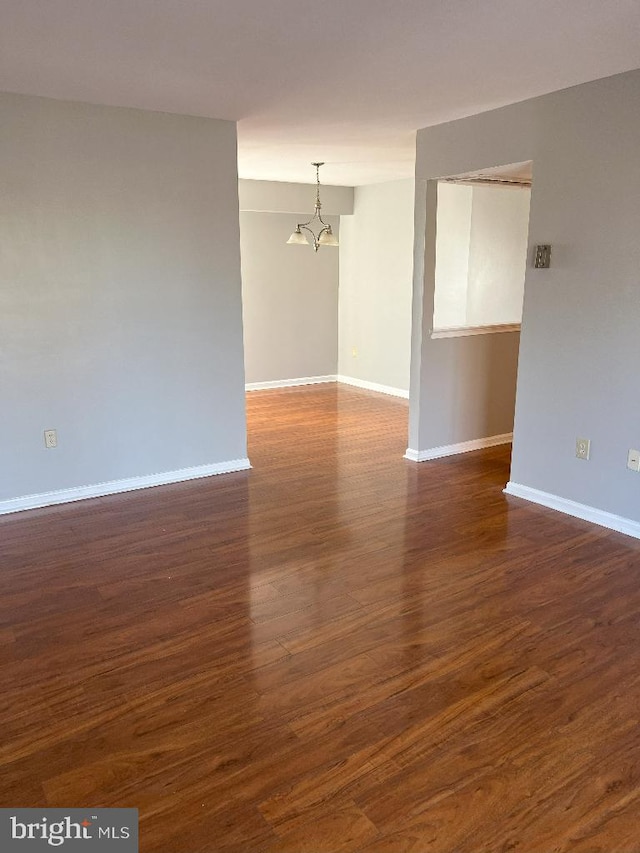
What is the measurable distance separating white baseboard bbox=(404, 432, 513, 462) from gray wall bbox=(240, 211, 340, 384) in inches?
128

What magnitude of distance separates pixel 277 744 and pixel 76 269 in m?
2.95

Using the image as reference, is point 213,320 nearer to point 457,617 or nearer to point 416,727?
point 457,617

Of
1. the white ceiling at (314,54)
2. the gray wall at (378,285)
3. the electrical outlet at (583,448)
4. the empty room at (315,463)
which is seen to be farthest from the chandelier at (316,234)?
the electrical outlet at (583,448)

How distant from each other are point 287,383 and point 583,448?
472 centimetres

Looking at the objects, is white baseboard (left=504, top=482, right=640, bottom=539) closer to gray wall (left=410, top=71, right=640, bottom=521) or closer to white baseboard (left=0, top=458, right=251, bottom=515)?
gray wall (left=410, top=71, right=640, bottom=521)

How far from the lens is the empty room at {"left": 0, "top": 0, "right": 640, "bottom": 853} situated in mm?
1818

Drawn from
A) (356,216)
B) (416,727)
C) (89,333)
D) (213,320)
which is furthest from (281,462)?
(356,216)

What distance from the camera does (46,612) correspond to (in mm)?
2693

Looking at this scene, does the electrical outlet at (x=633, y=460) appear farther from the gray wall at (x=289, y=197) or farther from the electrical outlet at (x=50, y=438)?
the gray wall at (x=289, y=197)

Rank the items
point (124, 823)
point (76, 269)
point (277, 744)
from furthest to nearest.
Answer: point (76, 269) → point (277, 744) → point (124, 823)

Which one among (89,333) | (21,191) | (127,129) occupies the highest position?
(127,129)

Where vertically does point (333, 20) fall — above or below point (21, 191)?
above
